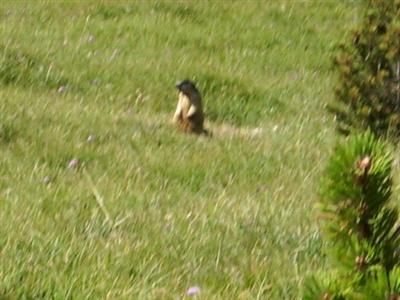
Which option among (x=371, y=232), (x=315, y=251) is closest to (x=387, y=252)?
(x=371, y=232)

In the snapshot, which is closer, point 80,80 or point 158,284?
point 158,284

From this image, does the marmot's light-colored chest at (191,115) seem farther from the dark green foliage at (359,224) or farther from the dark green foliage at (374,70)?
the dark green foliage at (359,224)

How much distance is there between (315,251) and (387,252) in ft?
6.49

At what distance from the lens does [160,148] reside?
261 inches

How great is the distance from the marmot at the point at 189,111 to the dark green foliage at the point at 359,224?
20.1ft

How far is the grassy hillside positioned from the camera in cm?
345

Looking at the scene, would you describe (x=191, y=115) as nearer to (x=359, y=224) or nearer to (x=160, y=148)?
(x=160, y=148)

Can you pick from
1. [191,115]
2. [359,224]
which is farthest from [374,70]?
[359,224]

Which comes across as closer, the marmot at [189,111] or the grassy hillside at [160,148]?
the grassy hillside at [160,148]

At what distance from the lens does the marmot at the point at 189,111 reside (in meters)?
7.93

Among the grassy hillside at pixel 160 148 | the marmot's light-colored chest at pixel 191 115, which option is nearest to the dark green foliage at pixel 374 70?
the grassy hillside at pixel 160 148

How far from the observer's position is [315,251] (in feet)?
→ 12.1

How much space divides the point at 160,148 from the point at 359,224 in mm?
4952

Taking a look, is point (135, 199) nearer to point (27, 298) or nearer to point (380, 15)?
point (27, 298)
